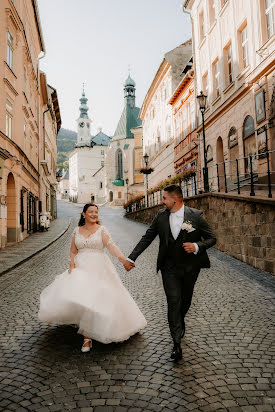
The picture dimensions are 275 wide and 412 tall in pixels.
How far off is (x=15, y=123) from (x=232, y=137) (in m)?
10.2

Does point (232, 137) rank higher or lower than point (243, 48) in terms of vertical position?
lower

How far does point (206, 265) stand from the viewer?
14.1 feet

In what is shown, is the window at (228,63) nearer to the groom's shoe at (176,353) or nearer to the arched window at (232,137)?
the arched window at (232,137)

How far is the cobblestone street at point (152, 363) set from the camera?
10.3 feet

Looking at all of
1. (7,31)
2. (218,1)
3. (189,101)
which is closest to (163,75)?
(189,101)

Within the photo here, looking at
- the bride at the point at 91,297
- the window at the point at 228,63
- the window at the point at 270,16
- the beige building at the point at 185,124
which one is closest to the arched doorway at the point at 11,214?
the beige building at the point at 185,124

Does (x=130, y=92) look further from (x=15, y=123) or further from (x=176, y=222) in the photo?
(x=176, y=222)

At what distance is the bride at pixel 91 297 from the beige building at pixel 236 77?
7307 mm

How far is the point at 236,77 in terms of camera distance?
1730 centimetres

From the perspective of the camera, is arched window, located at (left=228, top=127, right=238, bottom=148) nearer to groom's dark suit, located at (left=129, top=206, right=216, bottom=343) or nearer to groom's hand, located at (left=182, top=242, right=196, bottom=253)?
groom's dark suit, located at (left=129, top=206, right=216, bottom=343)

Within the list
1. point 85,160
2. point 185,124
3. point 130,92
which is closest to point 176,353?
point 185,124

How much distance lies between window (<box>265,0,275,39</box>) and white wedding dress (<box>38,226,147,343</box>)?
12.8m

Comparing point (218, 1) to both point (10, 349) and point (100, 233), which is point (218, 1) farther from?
point (10, 349)

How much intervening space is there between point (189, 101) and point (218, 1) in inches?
302
